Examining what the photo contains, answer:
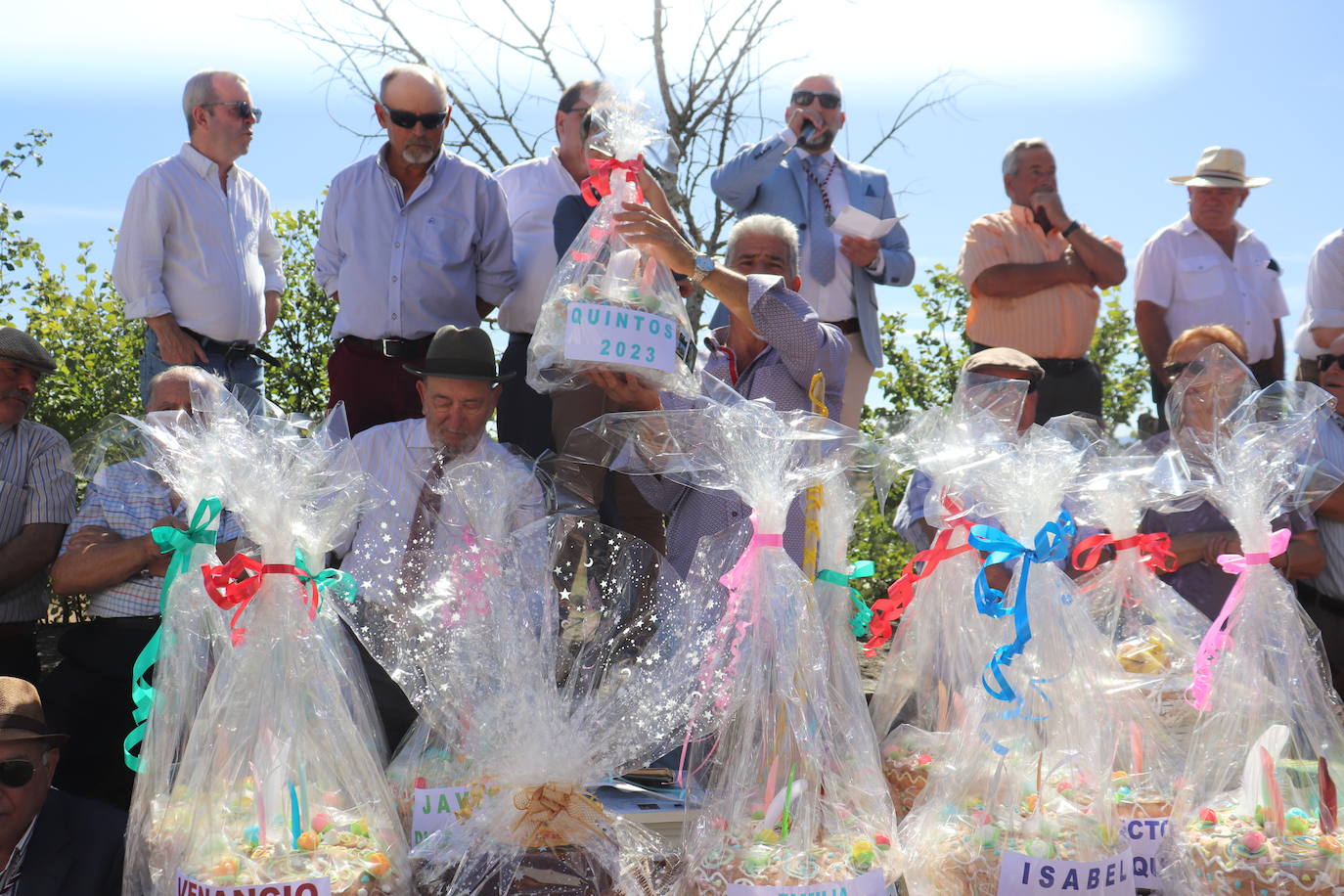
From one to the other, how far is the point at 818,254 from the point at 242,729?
133 inches

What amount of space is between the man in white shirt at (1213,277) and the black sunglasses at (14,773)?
477cm

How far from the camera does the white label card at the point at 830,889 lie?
2.62 m

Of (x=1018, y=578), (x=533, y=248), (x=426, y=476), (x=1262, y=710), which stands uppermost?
(x=533, y=248)

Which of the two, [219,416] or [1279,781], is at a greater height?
[219,416]

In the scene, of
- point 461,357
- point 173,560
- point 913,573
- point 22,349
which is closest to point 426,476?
point 461,357

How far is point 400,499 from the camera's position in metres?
3.95

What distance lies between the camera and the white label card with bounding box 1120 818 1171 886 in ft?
10.3

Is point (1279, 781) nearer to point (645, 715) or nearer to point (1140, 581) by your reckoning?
point (1140, 581)

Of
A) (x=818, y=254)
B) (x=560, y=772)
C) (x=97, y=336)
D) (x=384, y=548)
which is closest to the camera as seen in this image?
(x=560, y=772)

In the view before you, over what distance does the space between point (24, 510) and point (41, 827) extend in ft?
5.55

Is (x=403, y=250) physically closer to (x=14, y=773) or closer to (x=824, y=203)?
A: (x=824, y=203)

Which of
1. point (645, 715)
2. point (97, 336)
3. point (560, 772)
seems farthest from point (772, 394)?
point (97, 336)

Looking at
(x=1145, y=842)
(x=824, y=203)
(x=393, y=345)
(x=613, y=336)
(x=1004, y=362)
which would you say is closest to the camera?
(x=1145, y=842)

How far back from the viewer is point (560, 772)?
275 cm
